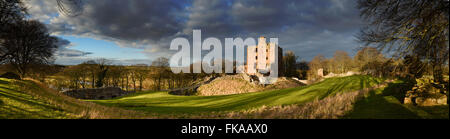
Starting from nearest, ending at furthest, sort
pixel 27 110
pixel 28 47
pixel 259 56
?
pixel 27 110 → pixel 28 47 → pixel 259 56

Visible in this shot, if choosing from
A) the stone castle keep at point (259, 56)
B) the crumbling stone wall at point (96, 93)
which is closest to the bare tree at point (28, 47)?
the crumbling stone wall at point (96, 93)

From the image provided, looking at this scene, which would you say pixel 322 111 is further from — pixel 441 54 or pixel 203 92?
pixel 203 92

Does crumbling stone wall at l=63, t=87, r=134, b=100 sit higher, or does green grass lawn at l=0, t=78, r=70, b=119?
green grass lawn at l=0, t=78, r=70, b=119

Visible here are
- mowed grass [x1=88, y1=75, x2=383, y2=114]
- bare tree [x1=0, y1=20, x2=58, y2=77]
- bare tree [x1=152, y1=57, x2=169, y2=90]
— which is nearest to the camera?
mowed grass [x1=88, y1=75, x2=383, y2=114]

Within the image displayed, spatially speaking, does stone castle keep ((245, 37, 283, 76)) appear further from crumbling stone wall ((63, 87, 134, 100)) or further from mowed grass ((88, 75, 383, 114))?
crumbling stone wall ((63, 87, 134, 100))

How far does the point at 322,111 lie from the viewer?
5.58 m

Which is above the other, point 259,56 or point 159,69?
point 259,56

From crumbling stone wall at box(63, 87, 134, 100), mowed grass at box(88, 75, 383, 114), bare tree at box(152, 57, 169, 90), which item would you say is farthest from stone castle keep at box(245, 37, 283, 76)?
crumbling stone wall at box(63, 87, 134, 100)

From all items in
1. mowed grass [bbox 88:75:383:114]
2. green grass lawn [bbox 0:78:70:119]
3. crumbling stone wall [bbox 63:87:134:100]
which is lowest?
crumbling stone wall [bbox 63:87:134:100]

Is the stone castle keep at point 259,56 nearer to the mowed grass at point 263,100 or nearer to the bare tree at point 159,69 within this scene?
the bare tree at point 159,69

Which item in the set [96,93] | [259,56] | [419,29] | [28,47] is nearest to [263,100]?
[419,29]

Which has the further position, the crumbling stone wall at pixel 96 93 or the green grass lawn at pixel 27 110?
the crumbling stone wall at pixel 96 93

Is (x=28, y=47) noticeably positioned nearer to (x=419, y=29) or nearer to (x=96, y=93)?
(x=96, y=93)
